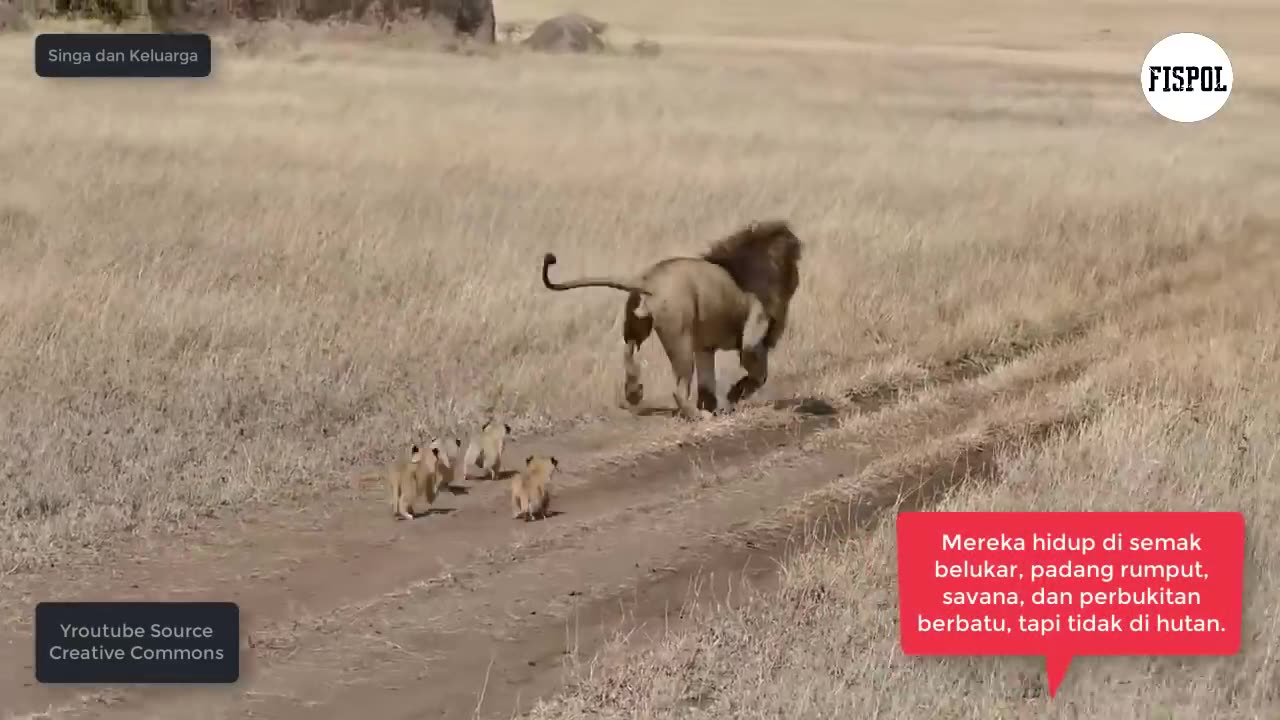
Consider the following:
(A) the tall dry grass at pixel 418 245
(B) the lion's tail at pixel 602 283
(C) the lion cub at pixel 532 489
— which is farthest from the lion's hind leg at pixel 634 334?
(C) the lion cub at pixel 532 489

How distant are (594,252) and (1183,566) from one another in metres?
8.63

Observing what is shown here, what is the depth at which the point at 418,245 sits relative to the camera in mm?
13008

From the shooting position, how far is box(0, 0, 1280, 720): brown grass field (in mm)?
5648

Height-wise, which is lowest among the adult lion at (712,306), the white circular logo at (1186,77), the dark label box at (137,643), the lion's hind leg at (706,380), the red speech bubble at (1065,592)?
the dark label box at (137,643)

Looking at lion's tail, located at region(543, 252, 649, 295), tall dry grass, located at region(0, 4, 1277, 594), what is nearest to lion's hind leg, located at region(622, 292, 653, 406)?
lion's tail, located at region(543, 252, 649, 295)

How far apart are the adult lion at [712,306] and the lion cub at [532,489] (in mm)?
1248

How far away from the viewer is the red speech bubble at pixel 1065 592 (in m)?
5.52

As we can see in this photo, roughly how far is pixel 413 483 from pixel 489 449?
646 mm

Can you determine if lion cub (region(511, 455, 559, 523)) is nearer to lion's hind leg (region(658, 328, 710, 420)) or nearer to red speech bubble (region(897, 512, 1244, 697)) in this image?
lion's hind leg (region(658, 328, 710, 420))

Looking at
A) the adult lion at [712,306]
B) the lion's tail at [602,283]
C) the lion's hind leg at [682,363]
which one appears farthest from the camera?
the lion's hind leg at [682,363]

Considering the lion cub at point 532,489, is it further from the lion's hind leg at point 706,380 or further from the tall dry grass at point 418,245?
the lion's hind leg at point 706,380

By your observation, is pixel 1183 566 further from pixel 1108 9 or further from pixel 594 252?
pixel 1108 9

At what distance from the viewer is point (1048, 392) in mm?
10195

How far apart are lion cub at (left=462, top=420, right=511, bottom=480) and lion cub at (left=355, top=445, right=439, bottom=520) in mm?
367
